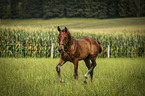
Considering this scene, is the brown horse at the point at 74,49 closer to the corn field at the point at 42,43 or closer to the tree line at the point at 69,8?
the corn field at the point at 42,43

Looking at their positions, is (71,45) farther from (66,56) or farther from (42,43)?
(42,43)

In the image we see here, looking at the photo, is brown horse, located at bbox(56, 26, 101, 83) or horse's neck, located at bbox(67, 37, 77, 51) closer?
brown horse, located at bbox(56, 26, 101, 83)

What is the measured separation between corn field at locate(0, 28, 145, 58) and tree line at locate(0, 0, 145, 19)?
85.2 feet

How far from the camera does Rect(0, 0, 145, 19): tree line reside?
43406mm

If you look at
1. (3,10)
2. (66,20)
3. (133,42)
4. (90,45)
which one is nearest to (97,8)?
(66,20)

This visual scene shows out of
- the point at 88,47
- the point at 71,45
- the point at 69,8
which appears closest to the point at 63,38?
the point at 71,45

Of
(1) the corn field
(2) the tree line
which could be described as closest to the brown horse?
(1) the corn field

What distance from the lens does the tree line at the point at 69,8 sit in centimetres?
4341

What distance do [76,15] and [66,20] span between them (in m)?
3.15

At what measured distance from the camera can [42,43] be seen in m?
18.6

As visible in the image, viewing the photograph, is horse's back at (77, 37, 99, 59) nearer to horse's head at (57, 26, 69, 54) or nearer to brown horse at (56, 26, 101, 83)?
brown horse at (56, 26, 101, 83)

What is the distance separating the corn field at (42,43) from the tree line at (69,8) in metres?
26.0

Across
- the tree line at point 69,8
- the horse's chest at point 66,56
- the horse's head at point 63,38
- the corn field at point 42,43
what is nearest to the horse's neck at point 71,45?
the horse's chest at point 66,56

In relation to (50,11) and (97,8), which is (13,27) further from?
(97,8)
